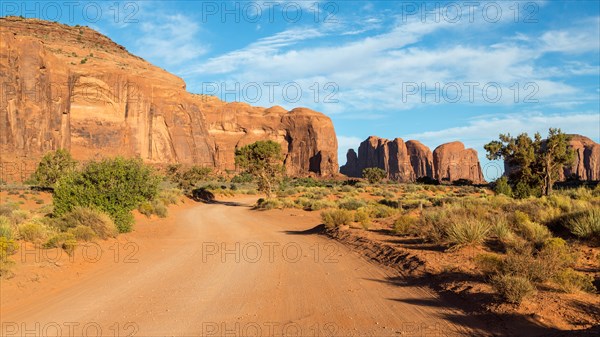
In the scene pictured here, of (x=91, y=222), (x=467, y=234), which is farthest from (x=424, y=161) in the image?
(x=467, y=234)

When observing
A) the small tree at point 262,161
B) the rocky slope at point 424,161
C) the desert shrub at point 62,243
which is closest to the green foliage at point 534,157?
the small tree at point 262,161

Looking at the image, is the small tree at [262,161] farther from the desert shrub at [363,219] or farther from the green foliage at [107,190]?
the desert shrub at [363,219]

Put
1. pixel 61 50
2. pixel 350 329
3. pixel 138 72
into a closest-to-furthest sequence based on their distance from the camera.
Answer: pixel 350 329 → pixel 61 50 → pixel 138 72

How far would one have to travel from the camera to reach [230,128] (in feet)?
446

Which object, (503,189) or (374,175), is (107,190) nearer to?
(503,189)

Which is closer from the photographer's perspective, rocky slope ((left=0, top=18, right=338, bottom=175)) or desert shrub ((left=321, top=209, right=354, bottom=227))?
desert shrub ((left=321, top=209, right=354, bottom=227))

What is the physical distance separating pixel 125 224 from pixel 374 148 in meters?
157

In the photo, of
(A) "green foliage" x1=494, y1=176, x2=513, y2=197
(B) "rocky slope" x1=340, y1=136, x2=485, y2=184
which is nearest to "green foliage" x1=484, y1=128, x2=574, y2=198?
(A) "green foliage" x1=494, y1=176, x2=513, y2=197

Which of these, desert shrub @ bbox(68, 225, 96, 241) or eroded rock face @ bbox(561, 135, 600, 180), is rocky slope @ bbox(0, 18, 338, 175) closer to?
desert shrub @ bbox(68, 225, 96, 241)

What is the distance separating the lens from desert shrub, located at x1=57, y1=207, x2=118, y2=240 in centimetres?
1387

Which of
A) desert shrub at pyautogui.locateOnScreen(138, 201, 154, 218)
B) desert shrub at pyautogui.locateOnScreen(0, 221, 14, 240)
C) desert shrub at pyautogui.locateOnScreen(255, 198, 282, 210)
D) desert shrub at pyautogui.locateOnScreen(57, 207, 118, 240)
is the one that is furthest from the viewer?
desert shrub at pyautogui.locateOnScreen(255, 198, 282, 210)

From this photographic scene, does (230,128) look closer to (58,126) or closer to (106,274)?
(58,126)

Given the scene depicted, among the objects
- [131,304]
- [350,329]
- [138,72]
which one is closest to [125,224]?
[131,304]

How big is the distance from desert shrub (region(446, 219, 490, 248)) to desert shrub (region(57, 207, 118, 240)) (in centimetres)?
1121
